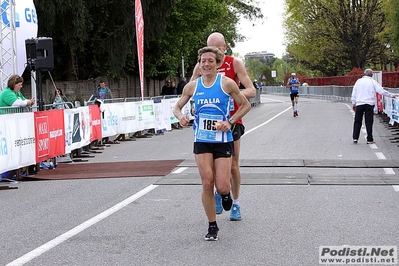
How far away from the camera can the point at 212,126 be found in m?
7.11

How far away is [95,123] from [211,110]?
11.9 meters

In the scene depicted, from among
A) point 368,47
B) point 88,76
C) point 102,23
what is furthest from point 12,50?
point 368,47

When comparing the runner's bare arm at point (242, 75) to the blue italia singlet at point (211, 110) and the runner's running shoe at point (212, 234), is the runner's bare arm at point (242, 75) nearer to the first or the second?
the blue italia singlet at point (211, 110)

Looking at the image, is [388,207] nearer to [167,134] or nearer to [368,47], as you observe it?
[167,134]

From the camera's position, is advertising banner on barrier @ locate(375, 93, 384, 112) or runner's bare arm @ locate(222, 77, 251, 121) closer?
runner's bare arm @ locate(222, 77, 251, 121)

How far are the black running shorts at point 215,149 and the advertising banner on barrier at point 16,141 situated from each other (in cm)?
580

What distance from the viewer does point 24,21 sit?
20.2 metres

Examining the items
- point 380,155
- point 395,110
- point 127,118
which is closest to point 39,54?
point 127,118

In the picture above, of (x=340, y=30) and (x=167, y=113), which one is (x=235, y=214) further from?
(x=340, y=30)

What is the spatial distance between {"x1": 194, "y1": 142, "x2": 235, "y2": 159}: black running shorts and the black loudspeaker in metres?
8.84

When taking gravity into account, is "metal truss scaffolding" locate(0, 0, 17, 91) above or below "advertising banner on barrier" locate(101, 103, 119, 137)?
above

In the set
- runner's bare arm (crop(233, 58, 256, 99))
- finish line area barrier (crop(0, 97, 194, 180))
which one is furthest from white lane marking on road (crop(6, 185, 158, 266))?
finish line area barrier (crop(0, 97, 194, 180))

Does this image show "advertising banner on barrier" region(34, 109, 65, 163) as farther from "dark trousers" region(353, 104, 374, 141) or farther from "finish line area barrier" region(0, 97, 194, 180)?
"dark trousers" region(353, 104, 374, 141)

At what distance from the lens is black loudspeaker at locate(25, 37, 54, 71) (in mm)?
15258
